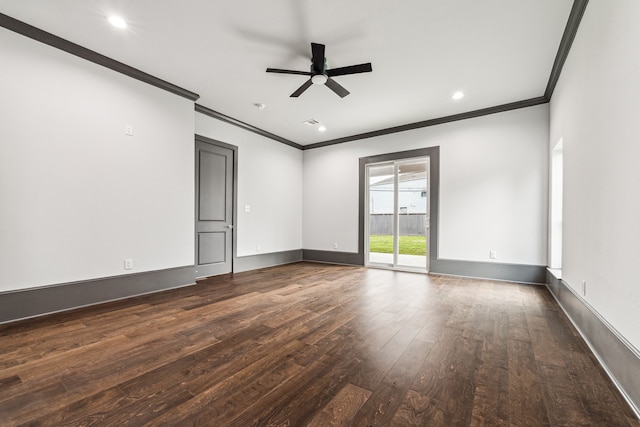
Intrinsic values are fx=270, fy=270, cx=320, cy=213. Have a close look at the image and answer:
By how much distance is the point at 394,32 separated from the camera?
273cm

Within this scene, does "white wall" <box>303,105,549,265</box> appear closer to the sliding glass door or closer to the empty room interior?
the empty room interior

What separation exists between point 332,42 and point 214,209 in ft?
10.7

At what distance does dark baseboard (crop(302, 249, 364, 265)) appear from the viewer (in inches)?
234

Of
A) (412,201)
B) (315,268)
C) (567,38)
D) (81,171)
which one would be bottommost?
(315,268)

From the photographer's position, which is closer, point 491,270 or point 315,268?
point 491,270

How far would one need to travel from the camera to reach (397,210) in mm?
5488

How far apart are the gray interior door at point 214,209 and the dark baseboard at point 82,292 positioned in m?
0.70

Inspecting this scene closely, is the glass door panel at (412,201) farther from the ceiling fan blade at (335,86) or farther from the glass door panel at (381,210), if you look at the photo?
the ceiling fan blade at (335,86)

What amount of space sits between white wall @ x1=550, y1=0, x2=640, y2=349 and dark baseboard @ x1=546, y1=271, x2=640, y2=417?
6 cm

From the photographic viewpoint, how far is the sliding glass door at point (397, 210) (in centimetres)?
539

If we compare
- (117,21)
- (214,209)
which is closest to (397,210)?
(214,209)

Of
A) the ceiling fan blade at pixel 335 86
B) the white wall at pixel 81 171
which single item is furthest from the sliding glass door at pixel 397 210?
the white wall at pixel 81 171

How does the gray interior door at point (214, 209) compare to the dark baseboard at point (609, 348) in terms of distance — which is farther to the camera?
the gray interior door at point (214, 209)

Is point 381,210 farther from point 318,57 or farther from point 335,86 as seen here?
point 318,57
